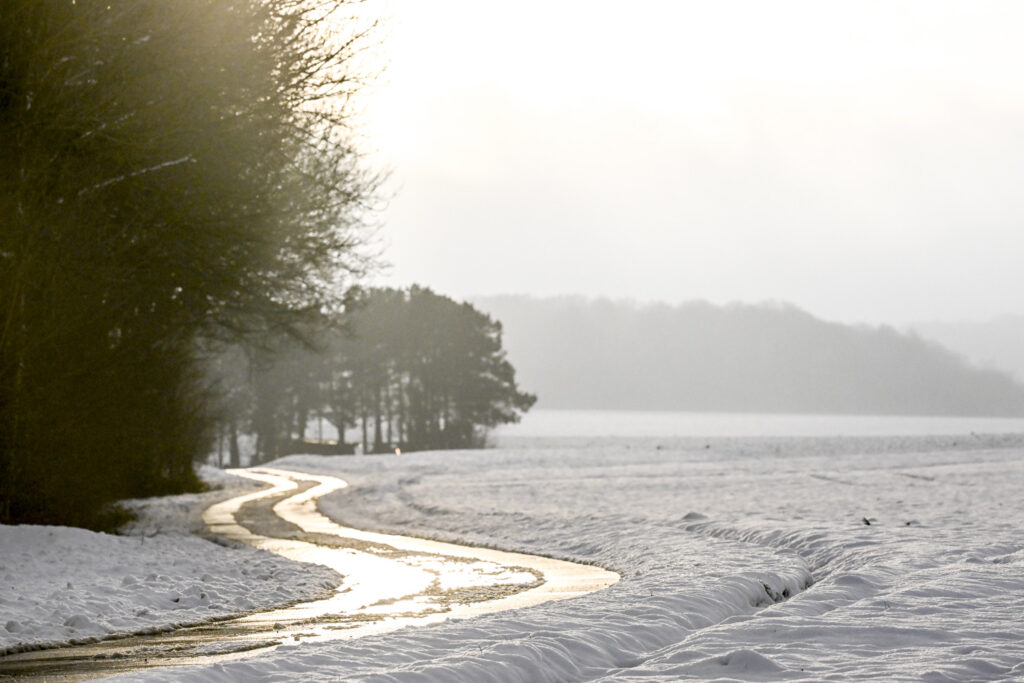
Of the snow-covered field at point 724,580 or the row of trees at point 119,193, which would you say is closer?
the snow-covered field at point 724,580

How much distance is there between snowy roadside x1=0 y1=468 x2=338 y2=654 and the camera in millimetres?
10398

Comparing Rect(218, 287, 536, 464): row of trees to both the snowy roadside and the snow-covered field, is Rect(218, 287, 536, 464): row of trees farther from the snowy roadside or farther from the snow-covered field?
the snowy roadside

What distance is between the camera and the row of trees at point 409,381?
67938mm

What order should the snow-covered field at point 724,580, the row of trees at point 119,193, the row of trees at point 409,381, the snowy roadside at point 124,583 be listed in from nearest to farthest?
the snow-covered field at point 724,580, the snowy roadside at point 124,583, the row of trees at point 119,193, the row of trees at point 409,381

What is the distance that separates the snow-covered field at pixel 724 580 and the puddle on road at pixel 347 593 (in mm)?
833

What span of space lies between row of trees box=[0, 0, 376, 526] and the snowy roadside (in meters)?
1.96

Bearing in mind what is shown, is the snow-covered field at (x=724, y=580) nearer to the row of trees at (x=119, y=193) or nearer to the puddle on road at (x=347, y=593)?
the puddle on road at (x=347, y=593)

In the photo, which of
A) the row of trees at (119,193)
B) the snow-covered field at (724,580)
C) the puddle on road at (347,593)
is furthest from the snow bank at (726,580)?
the row of trees at (119,193)

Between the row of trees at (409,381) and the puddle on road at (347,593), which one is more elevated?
the row of trees at (409,381)

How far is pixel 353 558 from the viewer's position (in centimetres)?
1653

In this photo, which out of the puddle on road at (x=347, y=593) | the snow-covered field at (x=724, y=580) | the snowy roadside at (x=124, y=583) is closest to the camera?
the snow-covered field at (x=724, y=580)

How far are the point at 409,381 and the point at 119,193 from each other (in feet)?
180

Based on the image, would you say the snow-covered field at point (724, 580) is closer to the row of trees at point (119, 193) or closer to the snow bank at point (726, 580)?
the snow bank at point (726, 580)

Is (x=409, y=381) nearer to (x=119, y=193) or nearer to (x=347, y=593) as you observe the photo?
(x=119, y=193)
